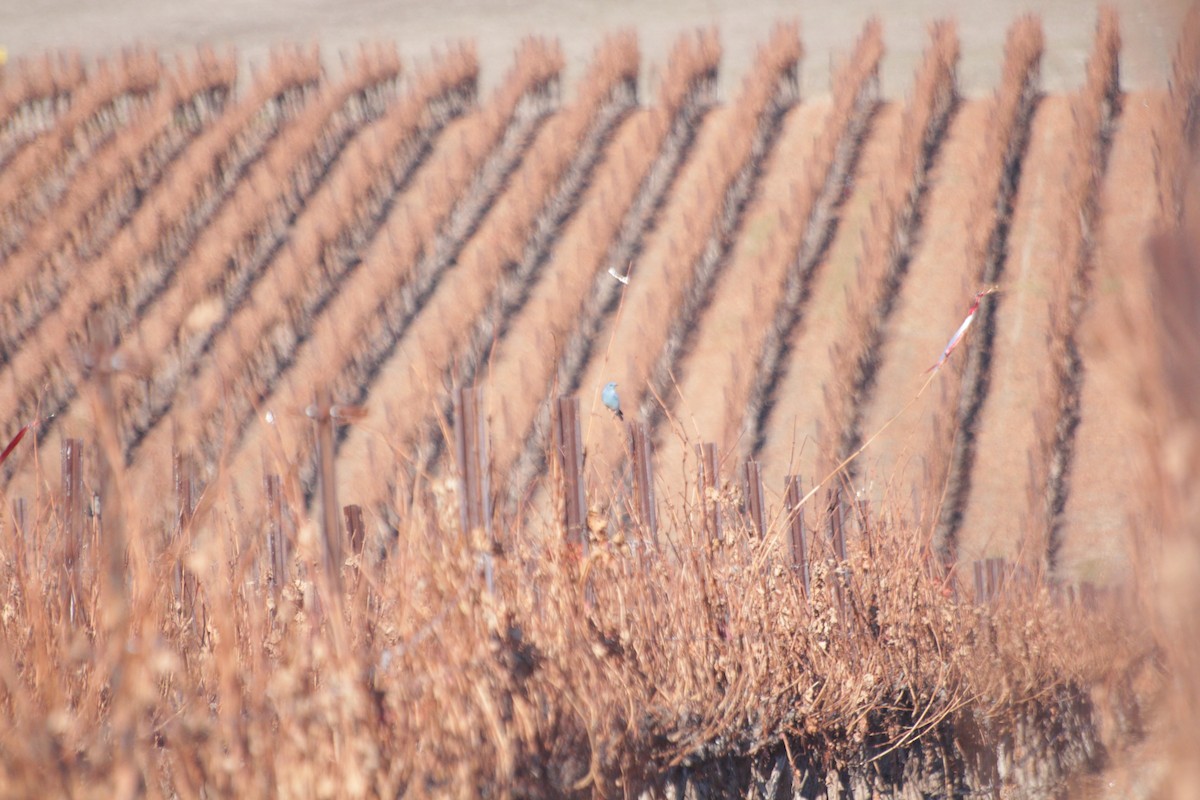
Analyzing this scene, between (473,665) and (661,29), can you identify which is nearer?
(473,665)

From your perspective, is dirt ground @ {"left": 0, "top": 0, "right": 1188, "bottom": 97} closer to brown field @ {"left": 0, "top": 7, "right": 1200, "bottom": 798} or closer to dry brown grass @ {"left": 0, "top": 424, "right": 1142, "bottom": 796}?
brown field @ {"left": 0, "top": 7, "right": 1200, "bottom": 798}

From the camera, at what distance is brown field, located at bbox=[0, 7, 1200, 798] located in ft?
6.86

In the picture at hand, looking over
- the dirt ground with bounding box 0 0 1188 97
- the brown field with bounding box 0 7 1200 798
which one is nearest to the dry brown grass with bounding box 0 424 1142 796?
the brown field with bounding box 0 7 1200 798

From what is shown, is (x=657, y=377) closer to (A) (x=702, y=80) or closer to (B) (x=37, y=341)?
(A) (x=702, y=80)

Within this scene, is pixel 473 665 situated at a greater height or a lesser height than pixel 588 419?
lesser

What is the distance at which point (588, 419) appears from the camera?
575 inches

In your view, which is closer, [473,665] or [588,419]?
[473,665]

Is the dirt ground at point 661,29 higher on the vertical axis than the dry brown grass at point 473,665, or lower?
higher

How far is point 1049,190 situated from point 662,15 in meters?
6.16

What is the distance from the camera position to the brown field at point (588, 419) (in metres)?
2.09

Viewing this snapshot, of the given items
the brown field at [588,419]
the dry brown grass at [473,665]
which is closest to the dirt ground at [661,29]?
the brown field at [588,419]

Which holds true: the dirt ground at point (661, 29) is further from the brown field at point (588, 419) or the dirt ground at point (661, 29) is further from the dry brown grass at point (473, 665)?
the dry brown grass at point (473, 665)

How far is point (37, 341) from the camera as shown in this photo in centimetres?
1530

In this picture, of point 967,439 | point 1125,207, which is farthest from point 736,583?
point 1125,207
